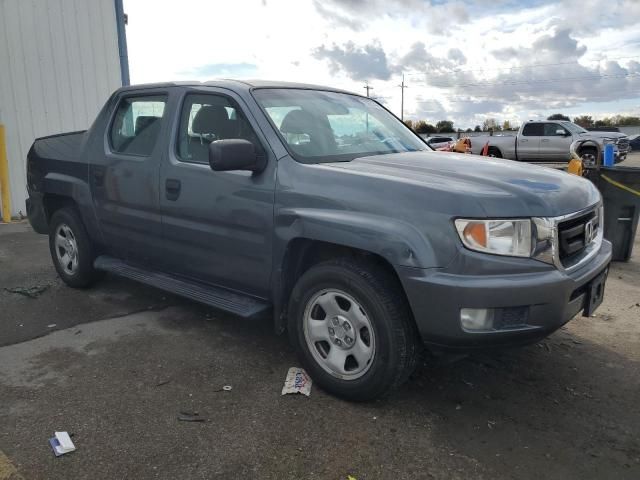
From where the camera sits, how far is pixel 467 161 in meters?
3.42

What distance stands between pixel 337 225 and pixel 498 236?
0.82 m

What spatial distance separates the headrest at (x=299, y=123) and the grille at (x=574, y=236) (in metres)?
1.65

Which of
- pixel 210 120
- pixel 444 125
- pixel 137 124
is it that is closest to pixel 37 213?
pixel 137 124

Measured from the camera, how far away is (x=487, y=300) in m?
2.58

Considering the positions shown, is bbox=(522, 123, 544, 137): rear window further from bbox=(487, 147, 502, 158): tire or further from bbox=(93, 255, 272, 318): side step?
bbox=(93, 255, 272, 318): side step

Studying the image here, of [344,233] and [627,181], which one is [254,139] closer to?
[344,233]

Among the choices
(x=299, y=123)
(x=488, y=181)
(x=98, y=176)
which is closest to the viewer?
(x=488, y=181)

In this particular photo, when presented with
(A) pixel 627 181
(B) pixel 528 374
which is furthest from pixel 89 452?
(A) pixel 627 181

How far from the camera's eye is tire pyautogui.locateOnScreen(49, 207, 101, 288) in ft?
16.0

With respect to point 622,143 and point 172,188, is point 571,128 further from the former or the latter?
point 172,188

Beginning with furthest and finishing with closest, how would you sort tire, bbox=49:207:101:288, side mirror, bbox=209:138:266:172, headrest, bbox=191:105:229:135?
tire, bbox=49:207:101:288 → headrest, bbox=191:105:229:135 → side mirror, bbox=209:138:266:172

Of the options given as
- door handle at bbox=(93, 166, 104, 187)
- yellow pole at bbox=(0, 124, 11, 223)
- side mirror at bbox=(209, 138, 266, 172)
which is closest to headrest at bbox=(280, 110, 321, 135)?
side mirror at bbox=(209, 138, 266, 172)

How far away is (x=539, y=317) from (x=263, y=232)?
1619 millimetres

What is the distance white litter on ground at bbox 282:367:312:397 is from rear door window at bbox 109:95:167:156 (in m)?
1.98
